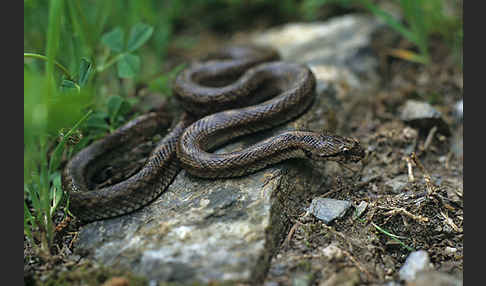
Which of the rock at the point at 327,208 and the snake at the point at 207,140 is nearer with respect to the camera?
the rock at the point at 327,208

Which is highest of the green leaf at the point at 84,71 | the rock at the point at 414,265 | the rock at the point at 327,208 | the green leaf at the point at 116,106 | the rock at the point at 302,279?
the green leaf at the point at 84,71

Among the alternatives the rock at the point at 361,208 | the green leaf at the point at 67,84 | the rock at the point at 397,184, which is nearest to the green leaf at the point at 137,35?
the green leaf at the point at 67,84

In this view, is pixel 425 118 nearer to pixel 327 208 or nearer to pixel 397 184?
pixel 397 184

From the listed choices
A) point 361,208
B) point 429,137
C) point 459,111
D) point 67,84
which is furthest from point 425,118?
point 67,84

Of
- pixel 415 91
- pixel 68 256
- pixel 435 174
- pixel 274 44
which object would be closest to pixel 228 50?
pixel 274 44

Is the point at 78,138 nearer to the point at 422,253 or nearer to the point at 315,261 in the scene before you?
the point at 315,261

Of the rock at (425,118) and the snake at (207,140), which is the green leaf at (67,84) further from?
the rock at (425,118)
